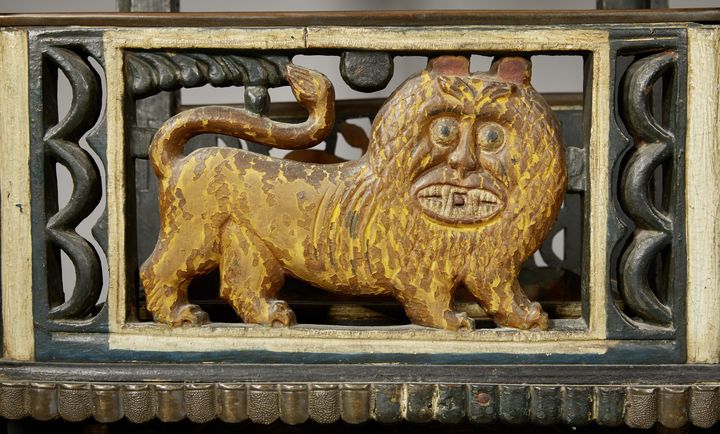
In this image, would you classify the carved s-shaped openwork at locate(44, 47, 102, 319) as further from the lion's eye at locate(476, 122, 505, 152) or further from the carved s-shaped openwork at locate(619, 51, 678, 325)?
the carved s-shaped openwork at locate(619, 51, 678, 325)

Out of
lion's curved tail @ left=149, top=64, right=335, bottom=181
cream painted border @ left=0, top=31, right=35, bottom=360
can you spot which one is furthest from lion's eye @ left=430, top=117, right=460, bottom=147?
cream painted border @ left=0, top=31, right=35, bottom=360

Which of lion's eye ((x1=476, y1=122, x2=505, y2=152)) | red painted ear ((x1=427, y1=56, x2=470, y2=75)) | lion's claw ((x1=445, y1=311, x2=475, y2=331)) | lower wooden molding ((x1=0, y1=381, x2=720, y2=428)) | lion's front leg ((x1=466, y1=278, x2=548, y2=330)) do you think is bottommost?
lower wooden molding ((x1=0, y1=381, x2=720, y2=428))

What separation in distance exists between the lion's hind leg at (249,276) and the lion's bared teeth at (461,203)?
0.20 meters

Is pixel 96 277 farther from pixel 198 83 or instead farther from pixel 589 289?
pixel 589 289

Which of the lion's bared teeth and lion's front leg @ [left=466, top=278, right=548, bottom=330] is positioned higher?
the lion's bared teeth

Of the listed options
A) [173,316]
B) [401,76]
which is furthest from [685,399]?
[401,76]

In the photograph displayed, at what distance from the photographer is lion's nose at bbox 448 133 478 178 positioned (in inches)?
42.3

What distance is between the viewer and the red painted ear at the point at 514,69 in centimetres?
110

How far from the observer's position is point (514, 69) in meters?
1.10

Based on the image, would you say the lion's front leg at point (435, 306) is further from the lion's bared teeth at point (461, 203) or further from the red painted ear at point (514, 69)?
the red painted ear at point (514, 69)

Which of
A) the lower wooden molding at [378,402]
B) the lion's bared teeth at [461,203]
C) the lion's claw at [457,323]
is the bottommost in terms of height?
the lower wooden molding at [378,402]

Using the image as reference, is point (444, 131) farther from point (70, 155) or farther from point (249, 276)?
point (70, 155)

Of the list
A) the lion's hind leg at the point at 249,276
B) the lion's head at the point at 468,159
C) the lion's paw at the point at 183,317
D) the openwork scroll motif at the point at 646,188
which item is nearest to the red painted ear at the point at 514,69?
the lion's head at the point at 468,159

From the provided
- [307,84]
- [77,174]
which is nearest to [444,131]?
[307,84]
